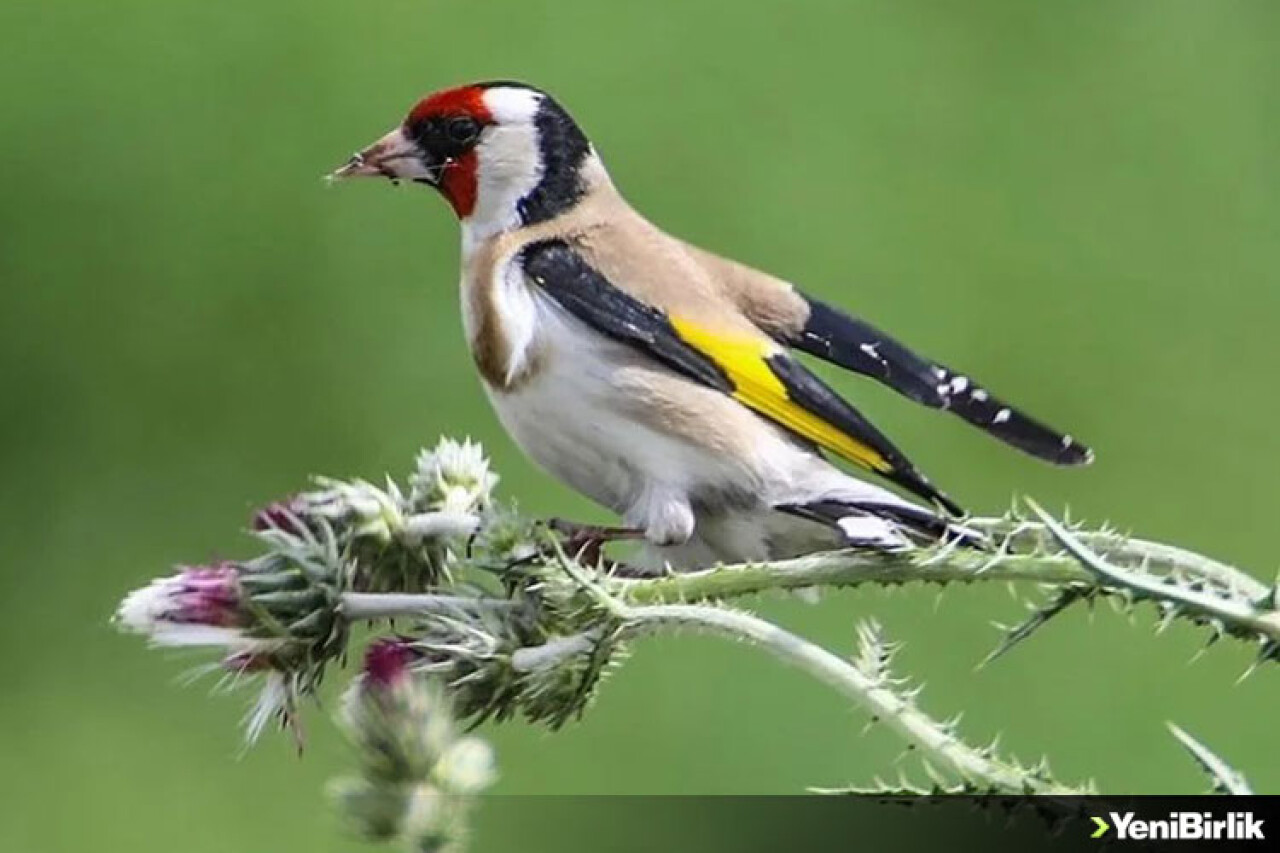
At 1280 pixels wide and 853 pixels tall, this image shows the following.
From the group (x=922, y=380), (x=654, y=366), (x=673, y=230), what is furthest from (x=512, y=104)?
(x=673, y=230)

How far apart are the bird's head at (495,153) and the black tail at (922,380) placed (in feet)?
0.55

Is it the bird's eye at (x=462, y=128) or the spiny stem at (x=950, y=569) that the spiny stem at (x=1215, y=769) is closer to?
the spiny stem at (x=950, y=569)

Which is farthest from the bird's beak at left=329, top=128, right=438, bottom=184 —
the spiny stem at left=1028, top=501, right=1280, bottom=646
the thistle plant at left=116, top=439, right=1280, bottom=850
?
the spiny stem at left=1028, top=501, right=1280, bottom=646

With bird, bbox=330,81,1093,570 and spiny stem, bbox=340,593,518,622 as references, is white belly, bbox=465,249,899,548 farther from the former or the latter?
spiny stem, bbox=340,593,518,622

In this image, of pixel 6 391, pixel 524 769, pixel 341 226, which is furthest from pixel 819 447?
pixel 6 391

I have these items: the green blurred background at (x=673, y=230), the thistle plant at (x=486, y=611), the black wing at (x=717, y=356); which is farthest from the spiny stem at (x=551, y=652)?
the green blurred background at (x=673, y=230)

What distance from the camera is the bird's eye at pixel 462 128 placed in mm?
1590

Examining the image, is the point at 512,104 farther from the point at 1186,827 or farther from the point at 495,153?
the point at 1186,827

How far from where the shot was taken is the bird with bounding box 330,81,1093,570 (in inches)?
60.7

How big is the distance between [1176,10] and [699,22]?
2.08 feet

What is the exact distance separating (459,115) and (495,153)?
0.10 ft

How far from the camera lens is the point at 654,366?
62.1 inches

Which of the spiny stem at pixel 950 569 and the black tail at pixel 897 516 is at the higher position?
the black tail at pixel 897 516

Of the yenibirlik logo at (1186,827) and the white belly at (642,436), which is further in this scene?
the white belly at (642,436)
